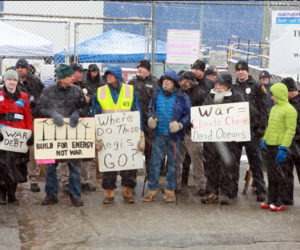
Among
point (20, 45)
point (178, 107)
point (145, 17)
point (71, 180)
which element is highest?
point (145, 17)

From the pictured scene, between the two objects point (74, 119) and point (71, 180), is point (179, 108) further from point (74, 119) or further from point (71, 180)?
point (71, 180)

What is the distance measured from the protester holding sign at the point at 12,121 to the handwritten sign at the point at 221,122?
2.27 m

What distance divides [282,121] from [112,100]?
2.26m

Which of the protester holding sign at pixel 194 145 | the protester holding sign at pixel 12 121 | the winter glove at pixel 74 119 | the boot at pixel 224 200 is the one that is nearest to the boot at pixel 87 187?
the protester holding sign at pixel 194 145

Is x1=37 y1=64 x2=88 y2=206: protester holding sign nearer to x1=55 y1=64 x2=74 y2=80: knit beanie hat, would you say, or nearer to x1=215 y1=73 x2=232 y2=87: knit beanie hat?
x1=55 y1=64 x2=74 y2=80: knit beanie hat

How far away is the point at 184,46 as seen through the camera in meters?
11.6

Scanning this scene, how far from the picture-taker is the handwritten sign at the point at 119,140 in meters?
8.69

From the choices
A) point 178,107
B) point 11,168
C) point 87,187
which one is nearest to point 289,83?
point 178,107

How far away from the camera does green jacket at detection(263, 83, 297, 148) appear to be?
8.23m

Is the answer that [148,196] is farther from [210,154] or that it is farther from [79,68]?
[79,68]

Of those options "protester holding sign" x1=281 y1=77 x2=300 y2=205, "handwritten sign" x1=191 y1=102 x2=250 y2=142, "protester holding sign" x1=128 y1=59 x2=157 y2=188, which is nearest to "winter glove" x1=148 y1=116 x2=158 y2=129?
"handwritten sign" x1=191 y1=102 x2=250 y2=142

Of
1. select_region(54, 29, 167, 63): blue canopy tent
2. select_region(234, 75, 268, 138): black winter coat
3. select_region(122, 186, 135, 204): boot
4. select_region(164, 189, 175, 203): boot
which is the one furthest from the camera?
select_region(54, 29, 167, 63): blue canopy tent

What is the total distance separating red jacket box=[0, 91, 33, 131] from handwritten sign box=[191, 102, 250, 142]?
227 cm

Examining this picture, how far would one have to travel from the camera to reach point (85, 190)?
969 cm
